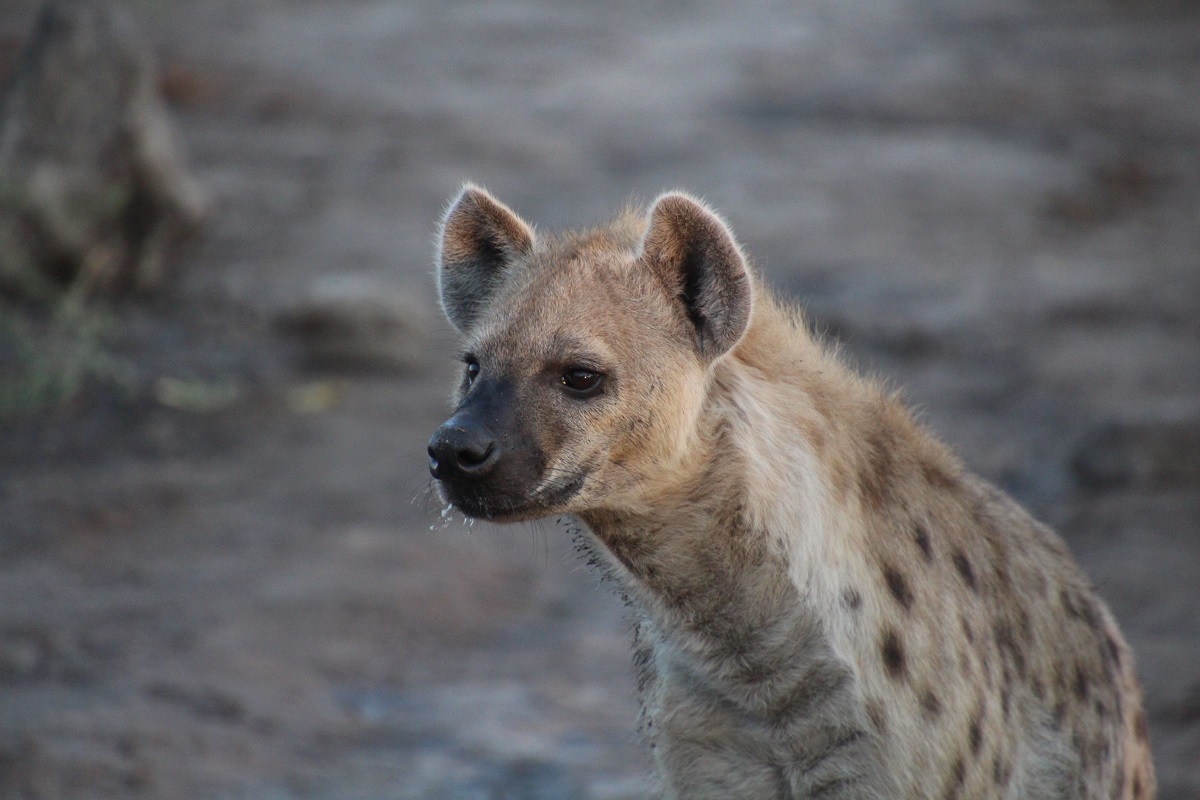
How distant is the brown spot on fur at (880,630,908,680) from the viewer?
8.04 ft

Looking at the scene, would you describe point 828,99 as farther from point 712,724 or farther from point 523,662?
point 712,724

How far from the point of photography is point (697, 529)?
8.11 feet

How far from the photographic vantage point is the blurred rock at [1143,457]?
482 cm

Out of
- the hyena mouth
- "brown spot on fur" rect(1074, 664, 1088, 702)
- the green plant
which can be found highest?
the green plant

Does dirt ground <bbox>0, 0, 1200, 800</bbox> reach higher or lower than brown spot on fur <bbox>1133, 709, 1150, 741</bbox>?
higher

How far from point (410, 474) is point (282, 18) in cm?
688

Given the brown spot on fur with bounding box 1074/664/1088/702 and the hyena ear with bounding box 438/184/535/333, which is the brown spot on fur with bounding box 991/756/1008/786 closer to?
the brown spot on fur with bounding box 1074/664/1088/702

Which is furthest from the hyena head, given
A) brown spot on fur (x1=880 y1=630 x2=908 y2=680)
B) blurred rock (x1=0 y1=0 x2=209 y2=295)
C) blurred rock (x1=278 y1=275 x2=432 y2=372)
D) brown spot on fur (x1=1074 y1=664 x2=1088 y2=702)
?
blurred rock (x1=0 y1=0 x2=209 y2=295)

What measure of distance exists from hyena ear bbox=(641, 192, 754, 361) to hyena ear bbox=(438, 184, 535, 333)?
0.29 m

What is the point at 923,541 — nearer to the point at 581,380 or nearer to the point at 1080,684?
the point at 1080,684

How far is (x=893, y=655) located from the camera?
2459 mm

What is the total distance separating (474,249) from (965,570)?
3.35ft

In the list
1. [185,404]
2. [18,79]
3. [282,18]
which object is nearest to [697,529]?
[185,404]

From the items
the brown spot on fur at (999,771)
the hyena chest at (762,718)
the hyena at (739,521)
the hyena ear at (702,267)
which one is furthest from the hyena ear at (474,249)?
the brown spot on fur at (999,771)
